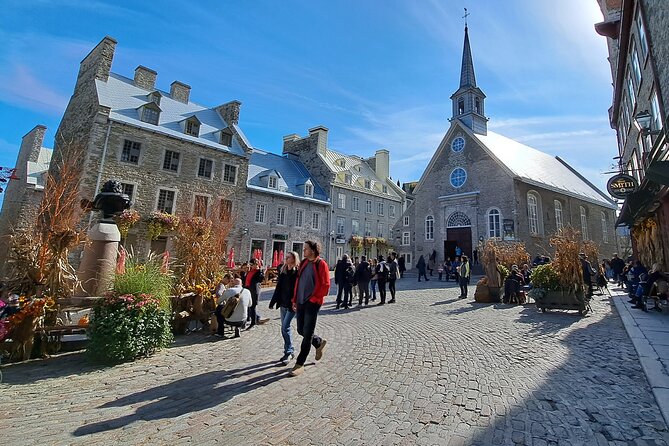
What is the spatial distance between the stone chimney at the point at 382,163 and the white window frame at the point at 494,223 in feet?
61.4

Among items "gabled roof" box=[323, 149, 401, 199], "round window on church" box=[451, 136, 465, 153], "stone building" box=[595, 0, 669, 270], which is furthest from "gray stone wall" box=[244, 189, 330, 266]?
"stone building" box=[595, 0, 669, 270]

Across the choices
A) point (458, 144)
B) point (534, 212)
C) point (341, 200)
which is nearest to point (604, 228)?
point (534, 212)

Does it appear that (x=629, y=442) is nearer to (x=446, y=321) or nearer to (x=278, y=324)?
(x=446, y=321)

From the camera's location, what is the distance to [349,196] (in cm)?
3416

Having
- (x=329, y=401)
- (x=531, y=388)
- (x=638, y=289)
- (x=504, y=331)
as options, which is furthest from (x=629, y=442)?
(x=638, y=289)

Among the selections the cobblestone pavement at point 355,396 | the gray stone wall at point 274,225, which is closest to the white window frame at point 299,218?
the gray stone wall at point 274,225

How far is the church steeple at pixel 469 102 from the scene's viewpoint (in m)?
28.6

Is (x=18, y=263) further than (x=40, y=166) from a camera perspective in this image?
No

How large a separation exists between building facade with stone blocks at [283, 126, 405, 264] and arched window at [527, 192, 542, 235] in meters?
15.6

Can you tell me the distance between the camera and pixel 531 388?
161 inches

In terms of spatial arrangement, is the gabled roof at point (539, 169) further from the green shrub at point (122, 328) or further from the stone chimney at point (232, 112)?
the green shrub at point (122, 328)

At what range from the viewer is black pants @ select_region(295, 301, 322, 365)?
4730 millimetres

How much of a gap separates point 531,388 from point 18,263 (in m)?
7.92

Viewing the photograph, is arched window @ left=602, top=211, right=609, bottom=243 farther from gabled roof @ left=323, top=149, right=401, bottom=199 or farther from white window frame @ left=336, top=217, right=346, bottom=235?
white window frame @ left=336, top=217, right=346, bottom=235
